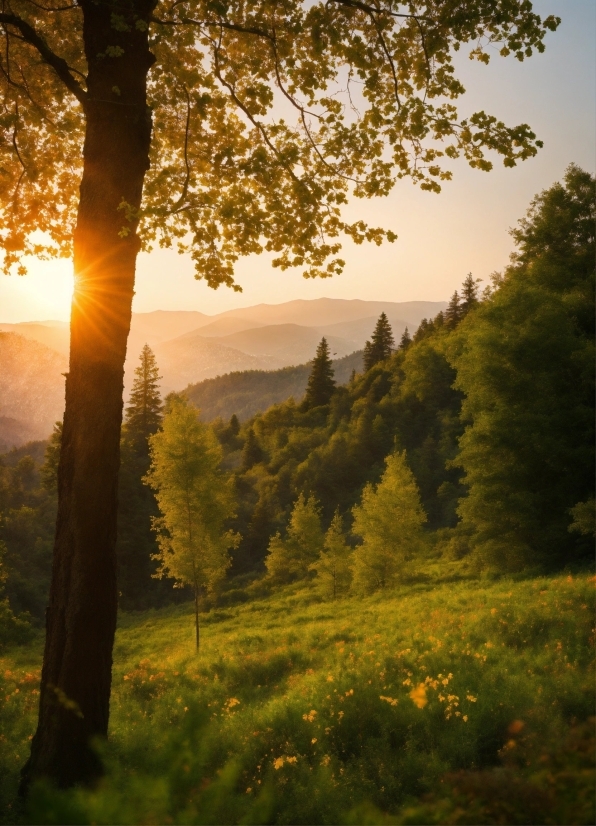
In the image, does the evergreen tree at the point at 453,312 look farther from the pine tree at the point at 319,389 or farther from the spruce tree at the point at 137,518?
the spruce tree at the point at 137,518

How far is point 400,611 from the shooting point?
672 inches

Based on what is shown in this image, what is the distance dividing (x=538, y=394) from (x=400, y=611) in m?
8.20

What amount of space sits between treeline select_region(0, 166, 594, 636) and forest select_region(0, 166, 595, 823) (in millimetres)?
96

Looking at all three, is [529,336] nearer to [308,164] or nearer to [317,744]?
[308,164]

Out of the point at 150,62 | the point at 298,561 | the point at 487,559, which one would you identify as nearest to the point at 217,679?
the point at 150,62

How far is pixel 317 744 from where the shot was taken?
5.98 metres

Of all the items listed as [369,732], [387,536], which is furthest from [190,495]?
[369,732]

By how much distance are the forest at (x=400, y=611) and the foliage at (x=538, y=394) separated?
0.21ft

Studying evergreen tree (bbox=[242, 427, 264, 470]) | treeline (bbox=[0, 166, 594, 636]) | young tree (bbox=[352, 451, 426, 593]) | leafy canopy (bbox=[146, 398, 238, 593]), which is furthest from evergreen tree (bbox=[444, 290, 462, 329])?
leafy canopy (bbox=[146, 398, 238, 593])

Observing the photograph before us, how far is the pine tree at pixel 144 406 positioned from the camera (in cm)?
5741

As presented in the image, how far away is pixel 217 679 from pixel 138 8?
10146 millimetres

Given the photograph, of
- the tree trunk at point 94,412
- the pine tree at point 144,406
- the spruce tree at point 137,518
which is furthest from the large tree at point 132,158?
the pine tree at point 144,406

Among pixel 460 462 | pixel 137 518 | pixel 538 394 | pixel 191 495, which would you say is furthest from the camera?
pixel 137 518

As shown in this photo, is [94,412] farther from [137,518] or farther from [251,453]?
[251,453]
